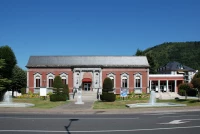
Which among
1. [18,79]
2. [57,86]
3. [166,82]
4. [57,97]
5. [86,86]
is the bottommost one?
[57,97]

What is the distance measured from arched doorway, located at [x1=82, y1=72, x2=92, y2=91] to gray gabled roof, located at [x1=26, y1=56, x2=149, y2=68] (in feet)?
7.02

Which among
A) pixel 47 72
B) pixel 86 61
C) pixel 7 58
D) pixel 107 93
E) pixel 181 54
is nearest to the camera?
pixel 107 93

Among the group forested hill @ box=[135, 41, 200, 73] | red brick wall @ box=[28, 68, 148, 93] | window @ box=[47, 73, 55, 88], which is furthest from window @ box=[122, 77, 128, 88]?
forested hill @ box=[135, 41, 200, 73]

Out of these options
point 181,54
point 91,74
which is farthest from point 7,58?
point 181,54

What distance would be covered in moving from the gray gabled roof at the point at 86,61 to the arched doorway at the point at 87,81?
2139mm

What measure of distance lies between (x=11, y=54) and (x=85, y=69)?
1746cm

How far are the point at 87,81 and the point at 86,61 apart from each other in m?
4.88

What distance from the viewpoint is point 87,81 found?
5741cm

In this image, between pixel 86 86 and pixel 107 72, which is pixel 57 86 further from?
pixel 107 72

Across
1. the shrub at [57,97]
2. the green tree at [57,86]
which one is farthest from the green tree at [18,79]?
the shrub at [57,97]

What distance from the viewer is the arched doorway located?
5756cm

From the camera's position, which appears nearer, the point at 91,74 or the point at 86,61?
the point at 91,74

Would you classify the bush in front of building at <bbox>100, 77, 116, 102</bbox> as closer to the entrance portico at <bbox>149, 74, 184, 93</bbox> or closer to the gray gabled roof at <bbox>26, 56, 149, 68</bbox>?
the gray gabled roof at <bbox>26, 56, 149, 68</bbox>

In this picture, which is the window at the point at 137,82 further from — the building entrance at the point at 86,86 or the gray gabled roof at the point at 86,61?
the building entrance at the point at 86,86
